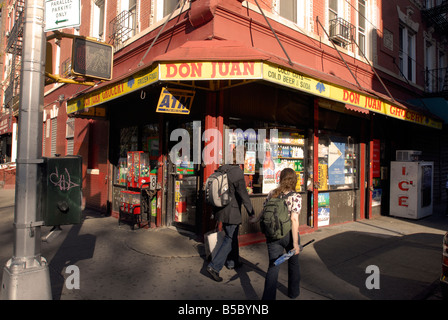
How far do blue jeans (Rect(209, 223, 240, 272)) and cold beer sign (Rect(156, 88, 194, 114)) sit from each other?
102 inches

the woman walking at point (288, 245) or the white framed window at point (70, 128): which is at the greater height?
the white framed window at point (70, 128)

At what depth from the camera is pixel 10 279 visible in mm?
3289

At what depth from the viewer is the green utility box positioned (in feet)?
11.9

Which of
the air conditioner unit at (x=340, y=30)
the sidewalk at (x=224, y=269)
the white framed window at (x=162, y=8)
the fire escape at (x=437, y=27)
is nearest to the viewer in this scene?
the sidewalk at (x=224, y=269)

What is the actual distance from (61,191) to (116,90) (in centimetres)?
331

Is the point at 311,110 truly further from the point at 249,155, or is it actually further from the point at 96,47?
the point at 96,47

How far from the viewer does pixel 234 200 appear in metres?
4.90

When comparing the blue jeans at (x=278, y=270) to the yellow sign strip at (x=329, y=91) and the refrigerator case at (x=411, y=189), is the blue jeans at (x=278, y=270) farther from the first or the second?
the refrigerator case at (x=411, y=189)

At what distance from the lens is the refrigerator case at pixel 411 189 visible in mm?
9727

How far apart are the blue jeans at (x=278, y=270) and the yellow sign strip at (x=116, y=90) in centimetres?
332

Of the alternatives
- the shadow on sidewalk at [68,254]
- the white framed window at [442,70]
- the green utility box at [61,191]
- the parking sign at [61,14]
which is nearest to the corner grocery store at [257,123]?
the parking sign at [61,14]

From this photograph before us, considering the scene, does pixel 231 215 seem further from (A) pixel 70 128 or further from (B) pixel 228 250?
(A) pixel 70 128
